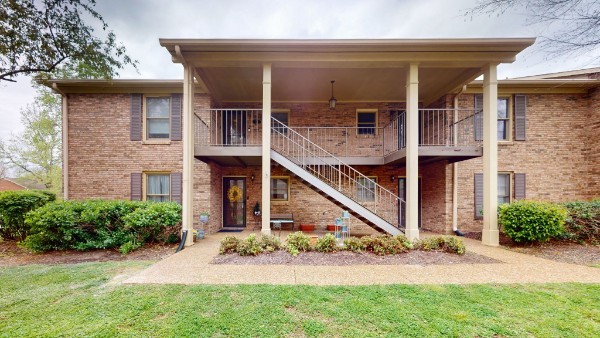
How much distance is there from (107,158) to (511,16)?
1286 centimetres

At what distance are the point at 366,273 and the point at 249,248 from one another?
8.49 feet

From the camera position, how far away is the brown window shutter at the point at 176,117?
920 cm

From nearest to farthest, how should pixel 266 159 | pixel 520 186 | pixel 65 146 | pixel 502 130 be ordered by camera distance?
pixel 266 159, pixel 65 146, pixel 520 186, pixel 502 130

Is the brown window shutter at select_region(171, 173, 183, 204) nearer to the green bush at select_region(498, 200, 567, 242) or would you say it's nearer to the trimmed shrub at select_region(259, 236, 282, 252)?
the trimmed shrub at select_region(259, 236, 282, 252)

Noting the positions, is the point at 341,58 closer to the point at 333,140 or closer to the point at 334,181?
the point at 333,140

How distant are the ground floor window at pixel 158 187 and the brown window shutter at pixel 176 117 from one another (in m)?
1.52

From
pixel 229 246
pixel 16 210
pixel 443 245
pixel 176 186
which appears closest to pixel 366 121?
pixel 443 245

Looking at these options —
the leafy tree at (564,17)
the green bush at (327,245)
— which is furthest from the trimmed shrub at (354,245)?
the leafy tree at (564,17)

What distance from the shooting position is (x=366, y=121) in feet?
33.4

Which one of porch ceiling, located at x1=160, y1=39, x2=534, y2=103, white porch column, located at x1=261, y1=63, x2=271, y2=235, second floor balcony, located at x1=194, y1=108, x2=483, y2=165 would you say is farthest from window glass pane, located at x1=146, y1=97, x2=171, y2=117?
white porch column, located at x1=261, y1=63, x2=271, y2=235

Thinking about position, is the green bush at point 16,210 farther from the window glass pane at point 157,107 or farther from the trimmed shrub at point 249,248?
the trimmed shrub at point 249,248

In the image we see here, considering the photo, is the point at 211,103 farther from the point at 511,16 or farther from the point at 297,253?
the point at 511,16

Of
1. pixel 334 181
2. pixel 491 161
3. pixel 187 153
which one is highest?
pixel 187 153

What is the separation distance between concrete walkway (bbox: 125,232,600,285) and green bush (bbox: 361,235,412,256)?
28.9 inches
